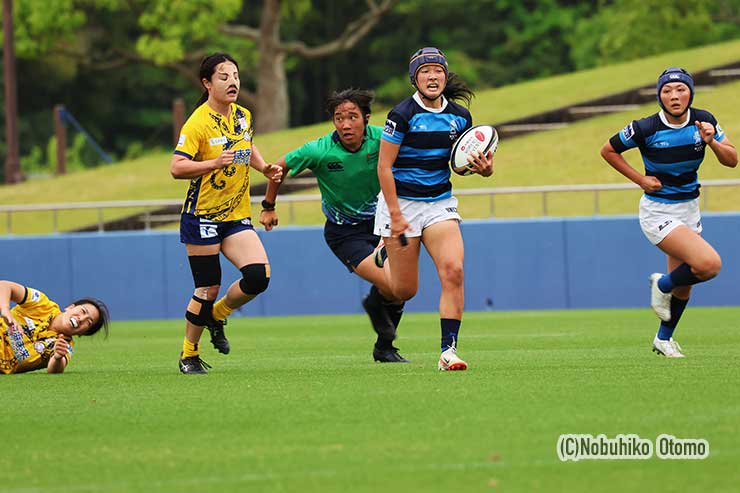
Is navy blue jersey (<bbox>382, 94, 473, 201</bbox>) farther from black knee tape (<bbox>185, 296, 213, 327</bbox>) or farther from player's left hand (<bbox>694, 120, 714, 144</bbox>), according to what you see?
player's left hand (<bbox>694, 120, 714, 144</bbox>)

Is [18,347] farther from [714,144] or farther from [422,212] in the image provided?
[714,144]

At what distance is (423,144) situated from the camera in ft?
32.0

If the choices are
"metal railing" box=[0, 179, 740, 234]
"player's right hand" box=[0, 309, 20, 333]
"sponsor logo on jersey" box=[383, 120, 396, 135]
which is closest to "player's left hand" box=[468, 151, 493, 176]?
"sponsor logo on jersey" box=[383, 120, 396, 135]

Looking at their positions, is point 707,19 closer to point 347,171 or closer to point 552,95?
point 552,95

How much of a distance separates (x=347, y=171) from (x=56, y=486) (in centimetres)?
572

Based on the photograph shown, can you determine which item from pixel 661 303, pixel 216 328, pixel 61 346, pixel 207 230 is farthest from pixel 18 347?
pixel 661 303

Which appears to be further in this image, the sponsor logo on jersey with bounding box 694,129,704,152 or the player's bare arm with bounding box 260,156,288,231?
the player's bare arm with bounding box 260,156,288,231

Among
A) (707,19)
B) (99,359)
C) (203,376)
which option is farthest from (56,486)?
(707,19)

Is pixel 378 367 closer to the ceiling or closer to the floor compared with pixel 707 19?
closer to the floor

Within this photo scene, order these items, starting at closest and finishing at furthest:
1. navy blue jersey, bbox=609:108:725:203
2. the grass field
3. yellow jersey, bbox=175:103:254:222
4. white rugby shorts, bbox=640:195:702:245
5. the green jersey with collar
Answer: the grass field < yellow jersey, bbox=175:103:254:222 < navy blue jersey, bbox=609:108:725:203 < white rugby shorts, bbox=640:195:702:245 < the green jersey with collar

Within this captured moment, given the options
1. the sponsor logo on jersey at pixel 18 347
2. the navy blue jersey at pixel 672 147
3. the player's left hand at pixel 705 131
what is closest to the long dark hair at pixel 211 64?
the sponsor logo on jersey at pixel 18 347

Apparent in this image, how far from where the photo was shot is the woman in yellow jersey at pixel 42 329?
10094 millimetres

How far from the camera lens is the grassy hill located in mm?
22109

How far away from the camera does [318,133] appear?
34.4 m
